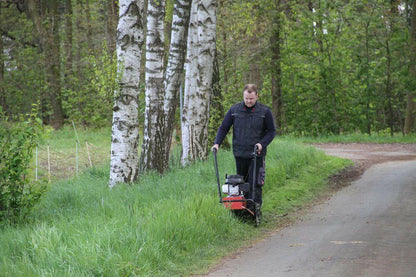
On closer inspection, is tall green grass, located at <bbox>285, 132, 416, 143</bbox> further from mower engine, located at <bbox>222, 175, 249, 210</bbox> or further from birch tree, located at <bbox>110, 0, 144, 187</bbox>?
mower engine, located at <bbox>222, 175, 249, 210</bbox>

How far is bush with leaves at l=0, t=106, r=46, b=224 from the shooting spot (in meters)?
9.07

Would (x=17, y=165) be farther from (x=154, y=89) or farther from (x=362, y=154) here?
(x=362, y=154)

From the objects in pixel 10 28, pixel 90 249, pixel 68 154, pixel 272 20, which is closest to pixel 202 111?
pixel 90 249

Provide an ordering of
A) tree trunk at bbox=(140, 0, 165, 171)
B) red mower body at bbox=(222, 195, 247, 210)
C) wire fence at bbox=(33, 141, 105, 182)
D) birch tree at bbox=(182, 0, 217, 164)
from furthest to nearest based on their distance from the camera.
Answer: wire fence at bbox=(33, 141, 105, 182)
birch tree at bbox=(182, 0, 217, 164)
tree trunk at bbox=(140, 0, 165, 171)
red mower body at bbox=(222, 195, 247, 210)

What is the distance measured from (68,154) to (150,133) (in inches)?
402

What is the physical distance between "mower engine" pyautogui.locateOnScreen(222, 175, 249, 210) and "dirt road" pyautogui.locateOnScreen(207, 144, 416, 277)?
712 millimetres

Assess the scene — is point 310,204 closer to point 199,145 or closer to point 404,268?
point 199,145

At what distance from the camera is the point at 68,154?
23.1 metres

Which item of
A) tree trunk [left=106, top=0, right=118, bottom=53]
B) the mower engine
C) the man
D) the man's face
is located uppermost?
tree trunk [left=106, top=0, right=118, bottom=53]

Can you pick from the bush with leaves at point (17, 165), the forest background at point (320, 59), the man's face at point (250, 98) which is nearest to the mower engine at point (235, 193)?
the man's face at point (250, 98)

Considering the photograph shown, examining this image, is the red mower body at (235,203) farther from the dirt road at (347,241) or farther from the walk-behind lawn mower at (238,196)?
the dirt road at (347,241)

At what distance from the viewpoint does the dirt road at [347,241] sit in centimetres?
664

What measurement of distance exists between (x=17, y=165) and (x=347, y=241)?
5.05m

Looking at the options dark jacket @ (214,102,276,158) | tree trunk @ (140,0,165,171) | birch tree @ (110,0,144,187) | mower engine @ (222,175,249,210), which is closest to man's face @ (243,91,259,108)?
dark jacket @ (214,102,276,158)
